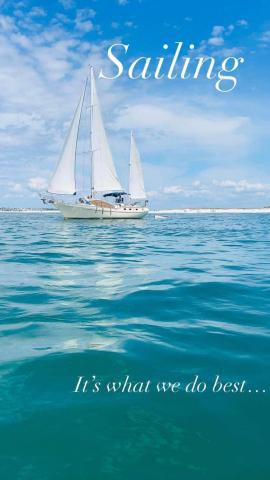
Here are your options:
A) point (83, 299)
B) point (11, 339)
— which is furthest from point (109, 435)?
point (83, 299)

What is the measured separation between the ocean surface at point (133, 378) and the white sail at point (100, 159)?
1478 inches

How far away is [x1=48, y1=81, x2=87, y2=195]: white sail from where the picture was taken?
42281 mm

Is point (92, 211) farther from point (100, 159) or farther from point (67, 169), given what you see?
point (100, 159)

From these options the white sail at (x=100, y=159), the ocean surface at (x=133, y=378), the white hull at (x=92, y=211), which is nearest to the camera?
the ocean surface at (x=133, y=378)

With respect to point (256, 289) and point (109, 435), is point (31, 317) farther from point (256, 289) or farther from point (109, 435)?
point (256, 289)

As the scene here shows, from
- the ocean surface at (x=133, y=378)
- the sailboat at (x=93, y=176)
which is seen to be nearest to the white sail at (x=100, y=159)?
the sailboat at (x=93, y=176)

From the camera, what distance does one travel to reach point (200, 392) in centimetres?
303

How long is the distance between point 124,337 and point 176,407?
1.54 meters

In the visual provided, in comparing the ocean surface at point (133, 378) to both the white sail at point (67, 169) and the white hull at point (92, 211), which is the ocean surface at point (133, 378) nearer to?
the white hull at point (92, 211)

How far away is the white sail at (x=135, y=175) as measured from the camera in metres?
51.6

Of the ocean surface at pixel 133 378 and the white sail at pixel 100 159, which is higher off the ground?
the white sail at pixel 100 159

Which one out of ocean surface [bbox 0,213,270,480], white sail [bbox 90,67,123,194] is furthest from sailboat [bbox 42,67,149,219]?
ocean surface [bbox 0,213,270,480]

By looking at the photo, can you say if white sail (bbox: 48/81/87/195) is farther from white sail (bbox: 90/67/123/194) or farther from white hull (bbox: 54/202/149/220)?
white sail (bbox: 90/67/123/194)

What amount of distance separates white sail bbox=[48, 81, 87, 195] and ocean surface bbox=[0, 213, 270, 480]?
3654 cm
